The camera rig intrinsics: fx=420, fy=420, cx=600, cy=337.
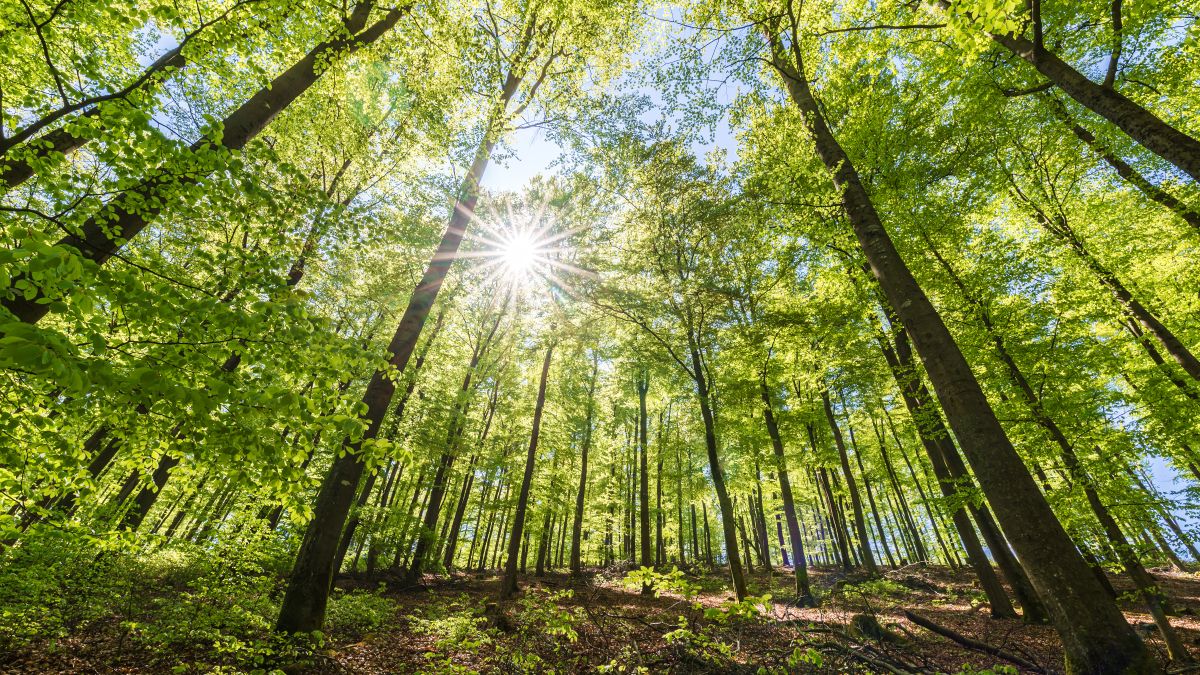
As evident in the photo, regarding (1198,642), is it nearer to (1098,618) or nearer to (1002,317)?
(1002,317)

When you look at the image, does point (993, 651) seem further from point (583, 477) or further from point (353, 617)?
point (583, 477)

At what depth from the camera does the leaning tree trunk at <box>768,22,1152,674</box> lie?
3.26m

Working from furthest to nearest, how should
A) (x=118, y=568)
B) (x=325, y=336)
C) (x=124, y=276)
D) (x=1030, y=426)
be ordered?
(x=1030, y=426) < (x=118, y=568) < (x=325, y=336) < (x=124, y=276)

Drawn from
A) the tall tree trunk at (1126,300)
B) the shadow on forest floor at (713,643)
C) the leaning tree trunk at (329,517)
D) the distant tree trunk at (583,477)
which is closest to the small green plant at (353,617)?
the shadow on forest floor at (713,643)

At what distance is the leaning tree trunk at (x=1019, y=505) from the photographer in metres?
3.26

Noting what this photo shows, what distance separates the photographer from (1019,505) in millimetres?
3766

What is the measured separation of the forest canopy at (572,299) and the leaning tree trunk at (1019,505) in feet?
0.10

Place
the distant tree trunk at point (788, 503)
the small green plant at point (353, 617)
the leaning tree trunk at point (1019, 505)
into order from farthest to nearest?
the distant tree trunk at point (788, 503) → the small green plant at point (353, 617) → the leaning tree trunk at point (1019, 505)

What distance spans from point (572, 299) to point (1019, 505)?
1169cm

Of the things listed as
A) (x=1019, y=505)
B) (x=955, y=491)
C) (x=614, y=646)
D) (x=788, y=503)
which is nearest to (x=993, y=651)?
(x=1019, y=505)

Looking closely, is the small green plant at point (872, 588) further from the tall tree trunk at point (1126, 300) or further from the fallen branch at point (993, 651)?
the tall tree trunk at point (1126, 300)

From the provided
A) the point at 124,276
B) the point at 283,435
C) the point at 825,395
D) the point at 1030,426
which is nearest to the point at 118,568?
the point at 283,435

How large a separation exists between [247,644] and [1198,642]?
1556cm

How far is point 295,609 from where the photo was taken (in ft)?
19.9
